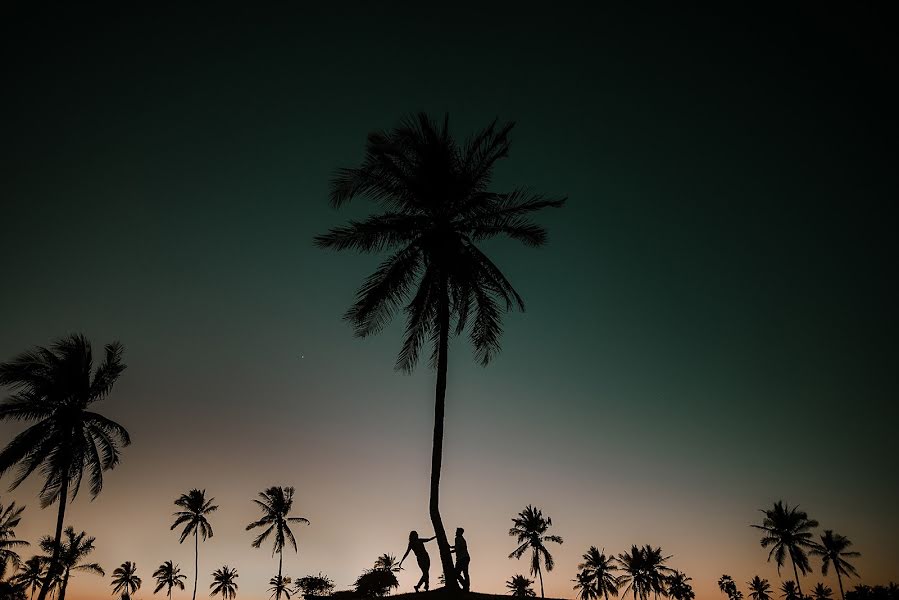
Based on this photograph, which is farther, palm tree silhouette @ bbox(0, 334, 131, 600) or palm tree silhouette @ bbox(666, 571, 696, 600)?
palm tree silhouette @ bbox(666, 571, 696, 600)

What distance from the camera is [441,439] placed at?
51.9ft

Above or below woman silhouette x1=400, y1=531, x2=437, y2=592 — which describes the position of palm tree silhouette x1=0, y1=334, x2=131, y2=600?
above

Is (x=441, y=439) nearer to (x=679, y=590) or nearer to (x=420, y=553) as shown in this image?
(x=420, y=553)

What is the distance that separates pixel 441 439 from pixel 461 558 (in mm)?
3551

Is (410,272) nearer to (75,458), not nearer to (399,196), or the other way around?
(399,196)

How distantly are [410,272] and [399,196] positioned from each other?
282 centimetres

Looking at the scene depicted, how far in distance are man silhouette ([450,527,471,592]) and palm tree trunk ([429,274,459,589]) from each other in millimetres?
416

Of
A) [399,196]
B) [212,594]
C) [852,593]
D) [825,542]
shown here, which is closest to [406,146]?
[399,196]

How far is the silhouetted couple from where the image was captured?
14.5 m

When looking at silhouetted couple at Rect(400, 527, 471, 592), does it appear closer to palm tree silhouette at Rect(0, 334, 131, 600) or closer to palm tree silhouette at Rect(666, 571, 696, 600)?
palm tree silhouette at Rect(0, 334, 131, 600)

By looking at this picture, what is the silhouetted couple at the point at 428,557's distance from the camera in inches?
572

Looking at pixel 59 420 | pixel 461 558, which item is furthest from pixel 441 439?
pixel 59 420

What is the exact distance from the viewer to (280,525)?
51.0 meters

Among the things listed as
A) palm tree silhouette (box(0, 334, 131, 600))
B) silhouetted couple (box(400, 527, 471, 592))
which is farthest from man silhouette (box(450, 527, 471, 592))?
palm tree silhouette (box(0, 334, 131, 600))
